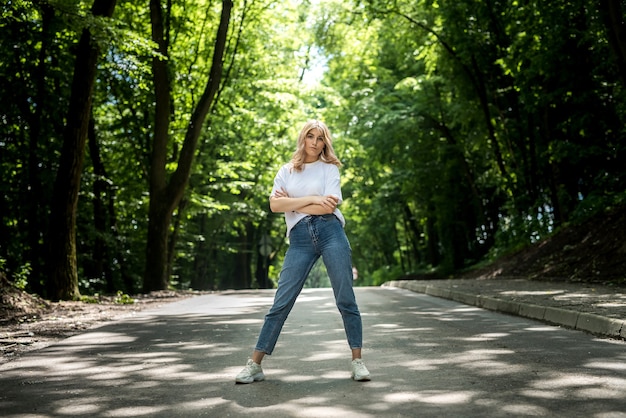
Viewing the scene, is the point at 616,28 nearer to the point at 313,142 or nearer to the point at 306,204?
the point at 313,142

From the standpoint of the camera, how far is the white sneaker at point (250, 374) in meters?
5.73

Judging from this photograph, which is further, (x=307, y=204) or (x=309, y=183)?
(x=309, y=183)

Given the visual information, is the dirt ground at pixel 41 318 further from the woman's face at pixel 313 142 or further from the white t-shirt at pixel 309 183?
the woman's face at pixel 313 142

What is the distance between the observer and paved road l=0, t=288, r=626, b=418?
15.9 ft

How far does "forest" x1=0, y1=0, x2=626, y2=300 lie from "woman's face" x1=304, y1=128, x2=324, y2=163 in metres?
7.62

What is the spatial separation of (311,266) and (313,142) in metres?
0.98

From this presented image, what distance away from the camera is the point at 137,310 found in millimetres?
13797

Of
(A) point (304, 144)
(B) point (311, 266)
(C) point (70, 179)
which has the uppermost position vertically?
(C) point (70, 179)

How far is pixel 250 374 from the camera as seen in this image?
5.77 meters

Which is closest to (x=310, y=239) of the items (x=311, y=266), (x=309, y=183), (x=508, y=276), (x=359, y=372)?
(x=311, y=266)

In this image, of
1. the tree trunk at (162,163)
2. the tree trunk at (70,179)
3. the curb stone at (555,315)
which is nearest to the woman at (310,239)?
the curb stone at (555,315)

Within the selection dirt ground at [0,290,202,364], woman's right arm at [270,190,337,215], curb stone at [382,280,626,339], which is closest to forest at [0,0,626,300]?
dirt ground at [0,290,202,364]

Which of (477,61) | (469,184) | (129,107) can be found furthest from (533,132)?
(129,107)

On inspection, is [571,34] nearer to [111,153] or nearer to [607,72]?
[607,72]
